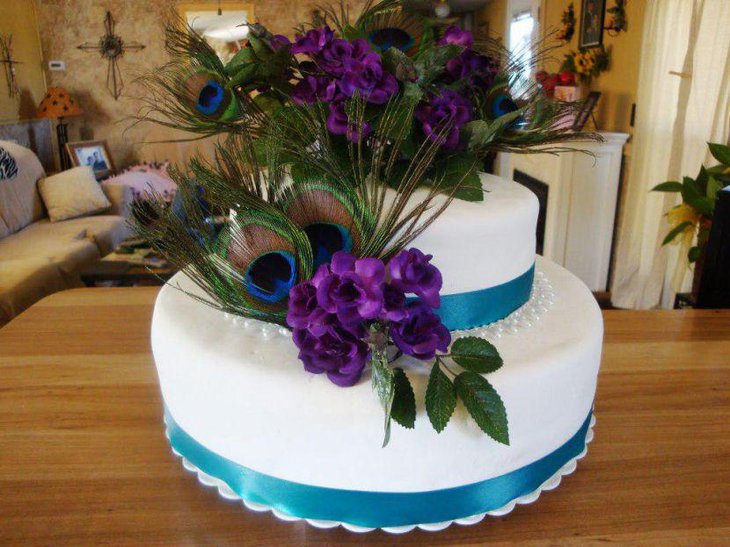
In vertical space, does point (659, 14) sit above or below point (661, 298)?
above

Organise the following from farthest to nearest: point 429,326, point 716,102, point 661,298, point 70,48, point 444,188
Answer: point 70,48
point 661,298
point 716,102
point 444,188
point 429,326

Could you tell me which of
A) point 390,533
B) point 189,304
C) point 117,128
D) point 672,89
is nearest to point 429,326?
point 390,533

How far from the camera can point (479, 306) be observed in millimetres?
738

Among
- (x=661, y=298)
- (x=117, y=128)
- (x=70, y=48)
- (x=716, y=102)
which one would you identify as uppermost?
(x=70, y=48)

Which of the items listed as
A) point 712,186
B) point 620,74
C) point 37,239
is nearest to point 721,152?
point 712,186

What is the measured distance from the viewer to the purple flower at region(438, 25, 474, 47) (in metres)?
0.76

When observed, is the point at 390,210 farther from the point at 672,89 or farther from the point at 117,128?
the point at 117,128

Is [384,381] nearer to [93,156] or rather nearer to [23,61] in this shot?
[93,156]

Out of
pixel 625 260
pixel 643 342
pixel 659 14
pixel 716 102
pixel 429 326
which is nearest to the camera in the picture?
pixel 429 326

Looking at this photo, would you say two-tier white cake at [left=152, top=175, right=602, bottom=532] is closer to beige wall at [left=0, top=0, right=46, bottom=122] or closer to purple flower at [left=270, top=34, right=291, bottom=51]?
purple flower at [left=270, top=34, right=291, bottom=51]

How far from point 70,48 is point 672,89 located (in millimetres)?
5093

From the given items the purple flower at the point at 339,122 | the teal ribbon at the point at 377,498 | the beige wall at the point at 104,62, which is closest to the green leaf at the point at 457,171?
the purple flower at the point at 339,122

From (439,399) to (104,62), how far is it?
19.8 feet

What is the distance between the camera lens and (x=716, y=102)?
2656 mm
